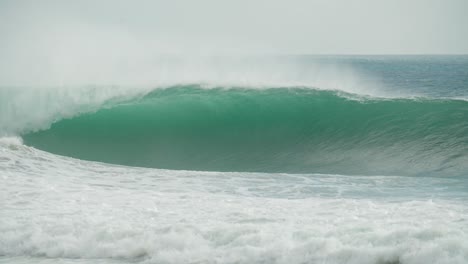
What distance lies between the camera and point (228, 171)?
438 inches

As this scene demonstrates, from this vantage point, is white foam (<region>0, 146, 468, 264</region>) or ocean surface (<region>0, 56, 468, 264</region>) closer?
white foam (<region>0, 146, 468, 264</region>)

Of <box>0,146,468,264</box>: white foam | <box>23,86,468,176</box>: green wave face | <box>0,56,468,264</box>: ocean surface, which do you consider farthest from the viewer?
<box>23,86,468,176</box>: green wave face

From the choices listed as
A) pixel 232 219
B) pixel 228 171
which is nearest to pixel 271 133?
pixel 228 171

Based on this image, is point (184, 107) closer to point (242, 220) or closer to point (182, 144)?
point (182, 144)

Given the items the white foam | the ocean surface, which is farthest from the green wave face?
the white foam

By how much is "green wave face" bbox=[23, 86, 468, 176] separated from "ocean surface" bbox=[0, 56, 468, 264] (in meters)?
0.05

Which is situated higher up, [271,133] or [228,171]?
[271,133]

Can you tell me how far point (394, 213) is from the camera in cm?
649

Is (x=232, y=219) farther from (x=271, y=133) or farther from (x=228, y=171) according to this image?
(x=271, y=133)

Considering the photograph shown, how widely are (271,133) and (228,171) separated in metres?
2.89

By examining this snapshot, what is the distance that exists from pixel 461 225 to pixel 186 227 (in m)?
2.81

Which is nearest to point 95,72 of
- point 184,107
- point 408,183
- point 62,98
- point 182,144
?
point 62,98

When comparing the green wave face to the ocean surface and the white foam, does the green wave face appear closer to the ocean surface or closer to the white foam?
the ocean surface

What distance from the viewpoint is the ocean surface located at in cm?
564
